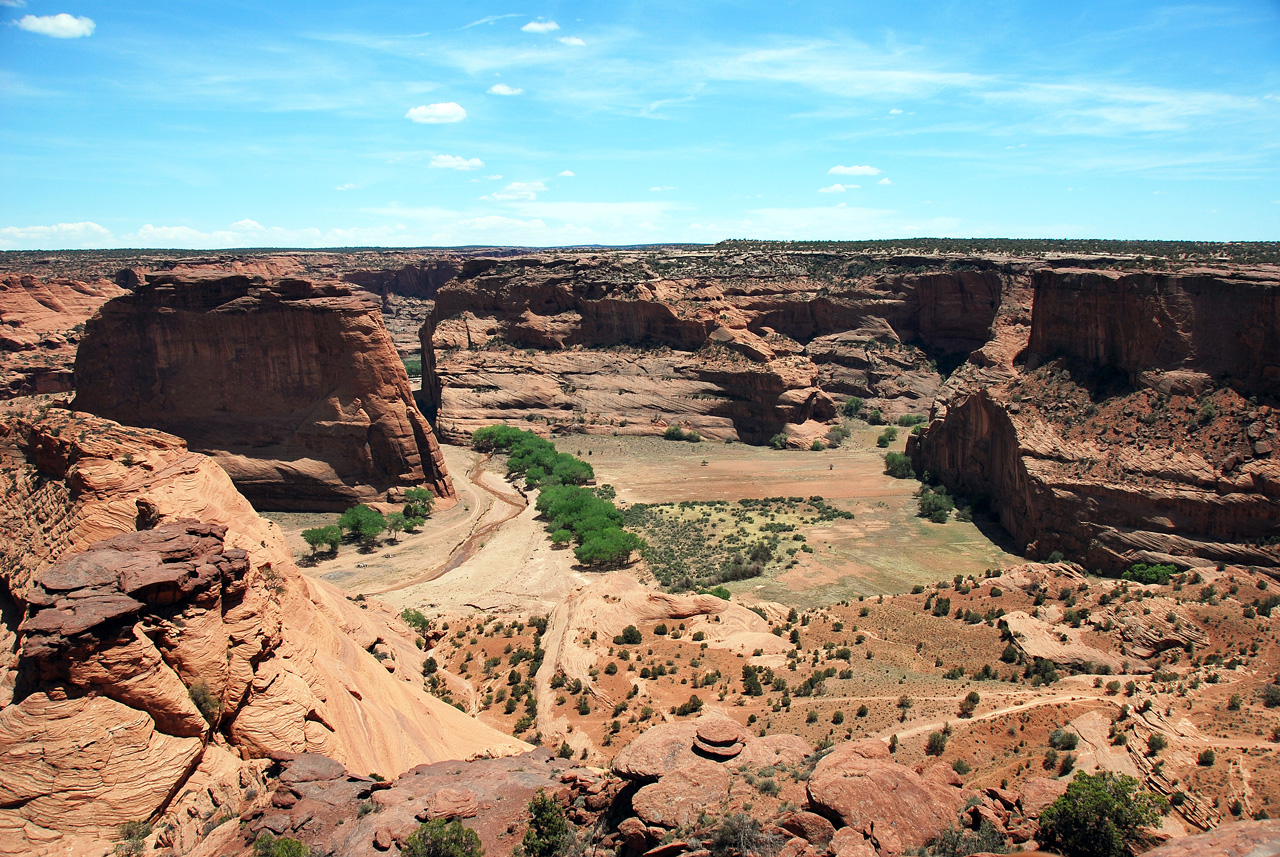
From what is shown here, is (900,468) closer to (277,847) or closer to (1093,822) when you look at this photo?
(1093,822)

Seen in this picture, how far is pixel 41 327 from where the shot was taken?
72.3 meters

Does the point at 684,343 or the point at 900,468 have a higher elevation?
the point at 684,343

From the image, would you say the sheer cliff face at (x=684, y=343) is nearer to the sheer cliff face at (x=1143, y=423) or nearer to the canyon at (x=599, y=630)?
the canyon at (x=599, y=630)

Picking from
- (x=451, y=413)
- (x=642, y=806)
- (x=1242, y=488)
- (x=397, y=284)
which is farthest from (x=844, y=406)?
(x=397, y=284)

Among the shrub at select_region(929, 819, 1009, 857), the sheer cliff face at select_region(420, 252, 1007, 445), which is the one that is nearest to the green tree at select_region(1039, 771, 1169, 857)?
the shrub at select_region(929, 819, 1009, 857)

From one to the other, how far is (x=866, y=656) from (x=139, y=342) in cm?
4321

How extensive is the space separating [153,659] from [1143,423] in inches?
1571

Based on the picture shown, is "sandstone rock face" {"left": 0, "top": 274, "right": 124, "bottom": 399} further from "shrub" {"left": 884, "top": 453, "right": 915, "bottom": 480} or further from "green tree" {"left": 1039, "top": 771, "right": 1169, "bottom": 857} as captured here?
"green tree" {"left": 1039, "top": 771, "right": 1169, "bottom": 857}

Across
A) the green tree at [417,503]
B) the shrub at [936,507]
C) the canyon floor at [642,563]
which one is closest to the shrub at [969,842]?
the canyon floor at [642,563]

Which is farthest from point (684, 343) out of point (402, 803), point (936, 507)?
point (402, 803)

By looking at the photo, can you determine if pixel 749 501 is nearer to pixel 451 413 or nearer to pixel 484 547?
pixel 484 547

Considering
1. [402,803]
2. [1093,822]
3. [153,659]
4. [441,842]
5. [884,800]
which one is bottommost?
[402,803]

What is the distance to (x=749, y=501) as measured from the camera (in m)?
47.3

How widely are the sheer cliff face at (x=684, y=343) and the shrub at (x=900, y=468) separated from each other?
428 inches
